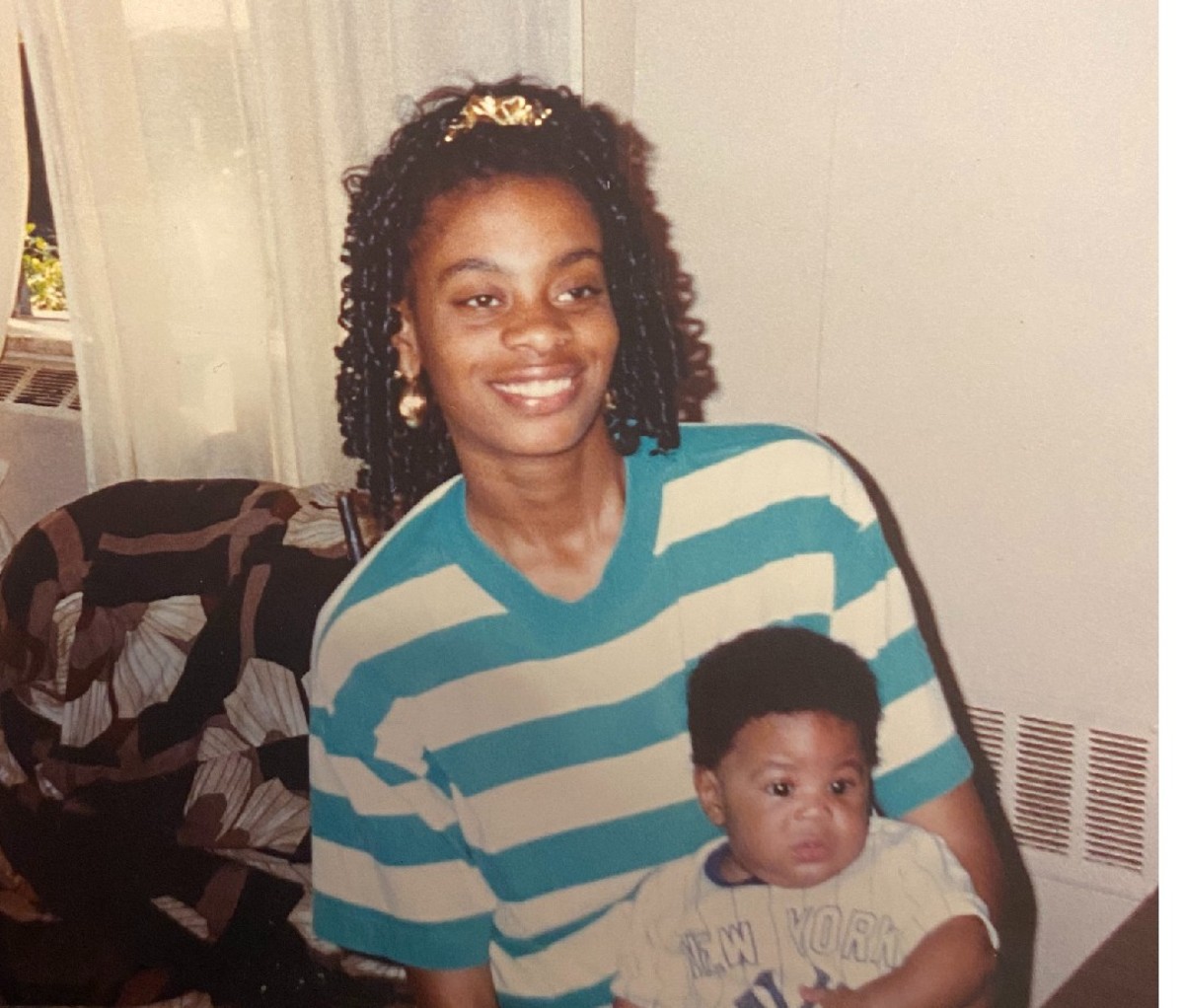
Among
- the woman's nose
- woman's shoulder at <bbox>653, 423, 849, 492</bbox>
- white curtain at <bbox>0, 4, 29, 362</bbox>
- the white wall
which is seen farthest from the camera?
white curtain at <bbox>0, 4, 29, 362</bbox>

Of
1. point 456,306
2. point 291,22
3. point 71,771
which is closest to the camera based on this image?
point 456,306

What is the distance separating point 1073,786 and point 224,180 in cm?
90

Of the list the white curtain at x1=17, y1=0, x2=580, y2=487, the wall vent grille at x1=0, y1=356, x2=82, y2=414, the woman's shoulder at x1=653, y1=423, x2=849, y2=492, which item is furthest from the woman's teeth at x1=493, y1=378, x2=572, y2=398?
the wall vent grille at x1=0, y1=356, x2=82, y2=414

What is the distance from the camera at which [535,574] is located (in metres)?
0.81

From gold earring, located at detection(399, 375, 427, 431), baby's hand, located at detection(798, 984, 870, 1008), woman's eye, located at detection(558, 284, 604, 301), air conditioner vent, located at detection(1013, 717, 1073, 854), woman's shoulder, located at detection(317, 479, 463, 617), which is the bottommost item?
air conditioner vent, located at detection(1013, 717, 1073, 854)

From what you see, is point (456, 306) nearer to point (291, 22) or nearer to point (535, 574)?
point (535, 574)

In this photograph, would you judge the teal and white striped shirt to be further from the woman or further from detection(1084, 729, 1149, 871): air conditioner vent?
detection(1084, 729, 1149, 871): air conditioner vent

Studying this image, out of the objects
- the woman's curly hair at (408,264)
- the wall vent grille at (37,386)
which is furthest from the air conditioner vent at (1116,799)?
the wall vent grille at (37,386)

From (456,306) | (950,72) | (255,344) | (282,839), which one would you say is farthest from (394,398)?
(950,72)

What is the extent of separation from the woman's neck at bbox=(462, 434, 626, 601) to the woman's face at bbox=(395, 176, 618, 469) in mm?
26

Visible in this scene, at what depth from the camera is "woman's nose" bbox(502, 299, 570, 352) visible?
74cm

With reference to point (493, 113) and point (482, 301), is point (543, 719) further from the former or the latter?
point (493, 113)

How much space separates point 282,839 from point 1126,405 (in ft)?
2.55

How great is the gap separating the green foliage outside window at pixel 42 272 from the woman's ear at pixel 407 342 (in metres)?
0.54
